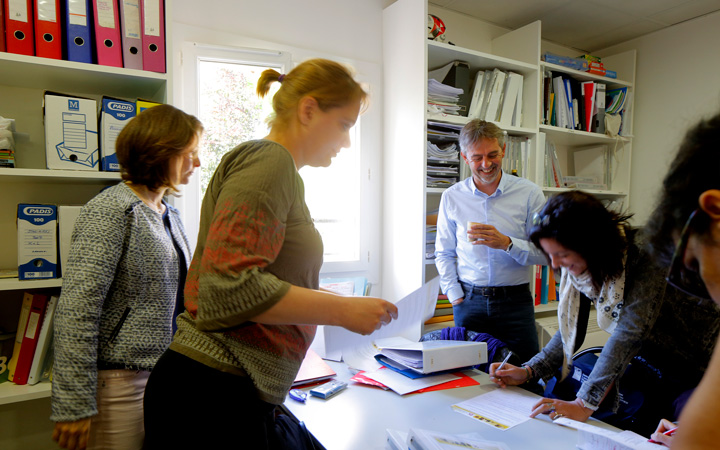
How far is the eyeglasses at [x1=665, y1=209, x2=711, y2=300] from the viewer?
1.64ft

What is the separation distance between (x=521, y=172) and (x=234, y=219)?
242 cm

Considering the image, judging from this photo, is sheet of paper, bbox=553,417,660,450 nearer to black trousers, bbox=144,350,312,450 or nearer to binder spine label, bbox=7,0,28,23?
black trousers, bbox=144,350,312,450

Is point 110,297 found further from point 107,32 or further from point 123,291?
point 107,32

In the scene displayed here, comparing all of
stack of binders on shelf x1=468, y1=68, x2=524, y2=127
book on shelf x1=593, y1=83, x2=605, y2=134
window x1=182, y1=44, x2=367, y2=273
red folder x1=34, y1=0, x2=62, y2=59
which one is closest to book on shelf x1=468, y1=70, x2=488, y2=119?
stack of binders on shelf x1=468, y1=68, x2=524, y2=127

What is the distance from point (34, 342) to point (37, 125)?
2.92 ft

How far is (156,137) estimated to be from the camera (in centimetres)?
121

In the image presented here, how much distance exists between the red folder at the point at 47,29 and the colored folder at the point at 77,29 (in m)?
0.03

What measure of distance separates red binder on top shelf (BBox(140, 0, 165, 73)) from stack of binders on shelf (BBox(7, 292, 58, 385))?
930mm

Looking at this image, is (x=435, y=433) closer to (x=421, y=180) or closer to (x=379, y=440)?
(x=379, y=440)

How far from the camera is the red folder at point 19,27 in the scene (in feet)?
4.60

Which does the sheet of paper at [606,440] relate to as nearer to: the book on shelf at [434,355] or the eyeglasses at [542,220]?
the book on shelf at [434,355]

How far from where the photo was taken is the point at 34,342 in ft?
4.94

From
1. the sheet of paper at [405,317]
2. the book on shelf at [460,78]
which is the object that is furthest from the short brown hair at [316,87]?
the book on shelf at [460,78]

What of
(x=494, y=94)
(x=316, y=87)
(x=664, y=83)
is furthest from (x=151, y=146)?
(x=664, y=83)
